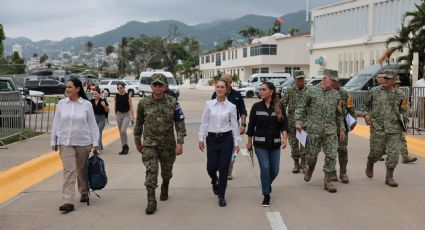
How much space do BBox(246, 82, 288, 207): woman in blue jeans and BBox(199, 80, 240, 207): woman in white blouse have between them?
310 millimetres

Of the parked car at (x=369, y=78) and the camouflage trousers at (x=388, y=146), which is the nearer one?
the camouflage trousers at (x=388, y=146)

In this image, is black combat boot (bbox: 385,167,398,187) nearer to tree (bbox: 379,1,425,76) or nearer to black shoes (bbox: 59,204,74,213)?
black shoes (bbox: 59,204,74,213)

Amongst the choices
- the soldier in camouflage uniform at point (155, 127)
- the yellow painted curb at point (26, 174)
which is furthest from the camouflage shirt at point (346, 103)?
the yellow painted curb at point (26, 174)

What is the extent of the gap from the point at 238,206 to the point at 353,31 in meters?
44.7

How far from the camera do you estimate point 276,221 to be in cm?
636

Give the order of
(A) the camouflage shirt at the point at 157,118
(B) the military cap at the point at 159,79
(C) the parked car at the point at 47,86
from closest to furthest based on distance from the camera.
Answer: (B) the military cap at the point at 159,79 → (A) the camouflage shirt at the point at 157,118 → (C) the parked car at the point at 47,86

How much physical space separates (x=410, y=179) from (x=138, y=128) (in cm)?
471

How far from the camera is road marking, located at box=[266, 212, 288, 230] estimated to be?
6105mm

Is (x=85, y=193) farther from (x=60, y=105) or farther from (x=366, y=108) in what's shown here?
(x=366, y=108)

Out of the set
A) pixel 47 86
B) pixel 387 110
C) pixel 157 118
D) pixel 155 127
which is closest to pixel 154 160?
pixel 155 127

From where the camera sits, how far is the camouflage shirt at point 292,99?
360 inches

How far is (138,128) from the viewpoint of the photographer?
699cm

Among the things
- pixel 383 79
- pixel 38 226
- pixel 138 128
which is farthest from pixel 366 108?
pixel 38 226

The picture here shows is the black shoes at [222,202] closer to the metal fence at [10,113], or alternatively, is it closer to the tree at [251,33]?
the metal fence at [10,113]
